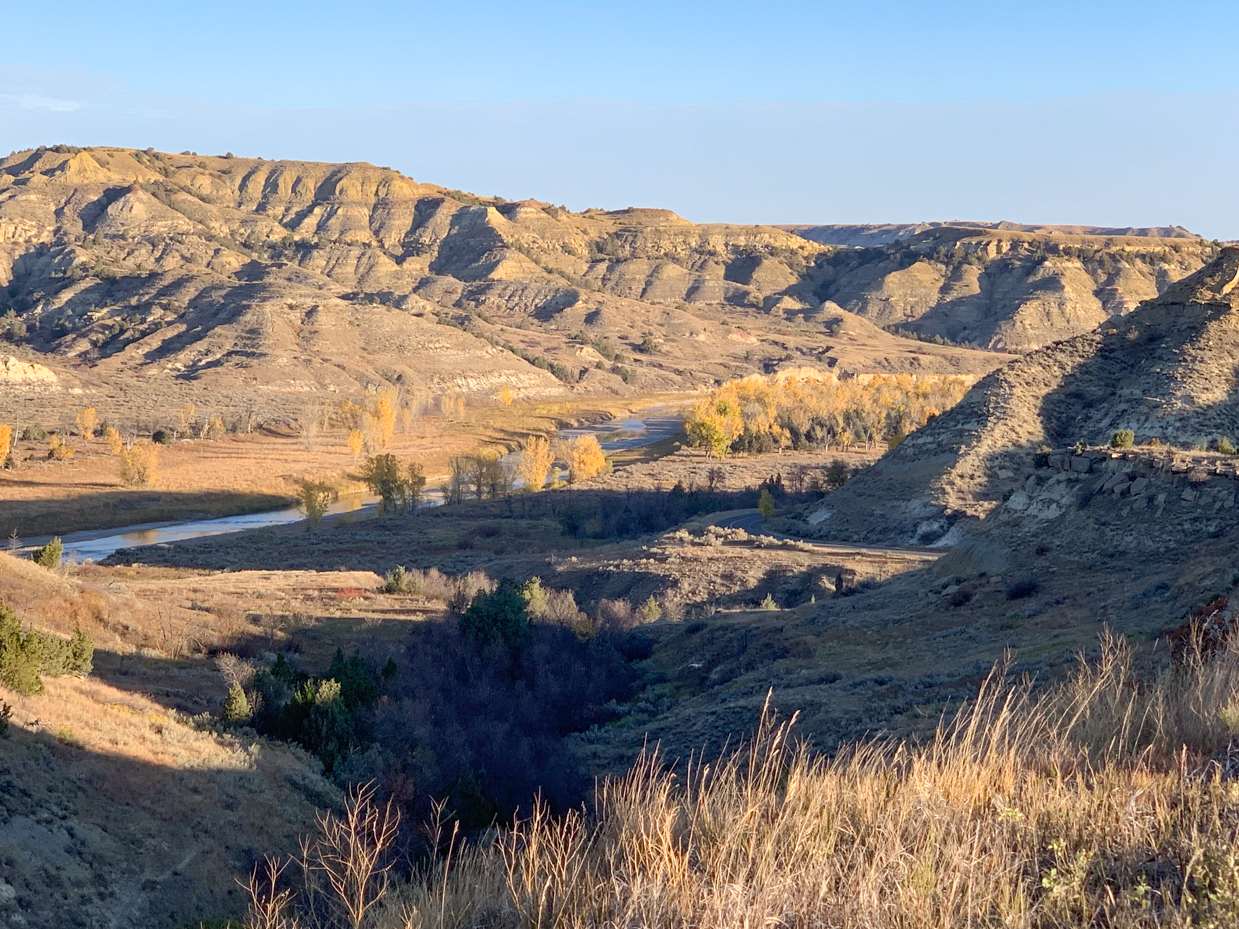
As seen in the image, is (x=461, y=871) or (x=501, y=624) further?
(x=501, y=624)

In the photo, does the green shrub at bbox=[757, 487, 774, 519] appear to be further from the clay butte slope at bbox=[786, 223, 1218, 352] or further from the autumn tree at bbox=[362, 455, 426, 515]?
the clay butte slope at bbox=[786, 223, 1218, 352]

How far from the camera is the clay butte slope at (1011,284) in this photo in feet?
487

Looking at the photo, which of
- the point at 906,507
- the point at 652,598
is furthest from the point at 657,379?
the point at 652,598

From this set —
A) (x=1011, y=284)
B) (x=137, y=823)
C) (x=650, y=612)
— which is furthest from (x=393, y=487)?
(x=1011, y=284)

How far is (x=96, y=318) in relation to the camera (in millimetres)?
123438

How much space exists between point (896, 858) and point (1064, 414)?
43.3 meters

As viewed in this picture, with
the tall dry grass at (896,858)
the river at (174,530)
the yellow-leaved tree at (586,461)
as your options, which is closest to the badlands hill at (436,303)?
the river at (174,530)

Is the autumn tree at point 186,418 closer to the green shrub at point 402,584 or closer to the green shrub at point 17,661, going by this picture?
the green shrub at point 402,584

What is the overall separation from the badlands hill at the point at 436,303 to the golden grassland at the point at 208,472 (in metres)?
11.6

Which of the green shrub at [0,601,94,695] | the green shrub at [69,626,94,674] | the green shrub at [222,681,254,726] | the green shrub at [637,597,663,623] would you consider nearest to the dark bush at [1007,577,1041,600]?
the green shrub at [637,597,663,623]

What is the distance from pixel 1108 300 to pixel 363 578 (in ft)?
452

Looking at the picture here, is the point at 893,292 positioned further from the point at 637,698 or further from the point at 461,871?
the point at 461,871

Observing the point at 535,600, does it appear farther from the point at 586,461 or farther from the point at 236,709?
the point at 586,461

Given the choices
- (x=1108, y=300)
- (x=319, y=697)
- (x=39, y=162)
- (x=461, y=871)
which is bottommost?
(x=319, y=697)
